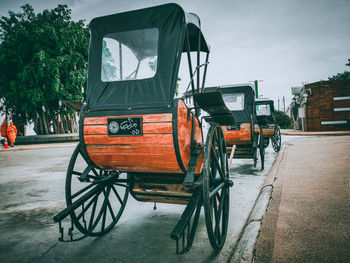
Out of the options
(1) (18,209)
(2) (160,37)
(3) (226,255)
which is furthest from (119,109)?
(1) (18,209)

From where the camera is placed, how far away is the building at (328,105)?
58.9 feet

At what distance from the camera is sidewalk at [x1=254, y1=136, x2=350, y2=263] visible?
78.4 inches

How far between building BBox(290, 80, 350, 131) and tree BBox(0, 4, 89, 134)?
18.7 meters

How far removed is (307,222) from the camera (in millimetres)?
2541

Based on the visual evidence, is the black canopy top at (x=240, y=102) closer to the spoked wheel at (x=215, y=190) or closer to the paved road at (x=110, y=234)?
the paved road at (x=110, y=234)

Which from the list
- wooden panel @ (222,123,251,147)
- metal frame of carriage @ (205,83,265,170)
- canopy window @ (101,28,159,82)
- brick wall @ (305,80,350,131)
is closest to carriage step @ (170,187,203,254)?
canopy window @ (101,28,159,82)

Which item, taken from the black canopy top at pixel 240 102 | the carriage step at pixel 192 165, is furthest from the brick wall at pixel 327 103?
the carriage step at pixel 192 165

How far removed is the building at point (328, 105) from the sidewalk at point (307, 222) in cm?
1681

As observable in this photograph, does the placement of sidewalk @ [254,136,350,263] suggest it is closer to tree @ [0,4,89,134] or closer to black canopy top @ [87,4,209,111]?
black canopy top @ [87,4,209,111]

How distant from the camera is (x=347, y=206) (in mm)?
2881

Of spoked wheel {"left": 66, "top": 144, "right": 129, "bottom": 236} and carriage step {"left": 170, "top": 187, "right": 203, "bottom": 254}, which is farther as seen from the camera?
spoked wheel {"left": 66, "top": 144, "right": 129, "bottom": 236}

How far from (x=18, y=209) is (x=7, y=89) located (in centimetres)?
1852

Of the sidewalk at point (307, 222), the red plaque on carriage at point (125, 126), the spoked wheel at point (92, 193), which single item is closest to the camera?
the sidewalk at point (307, 222)

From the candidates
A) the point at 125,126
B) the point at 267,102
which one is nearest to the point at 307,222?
the point at 125,126
